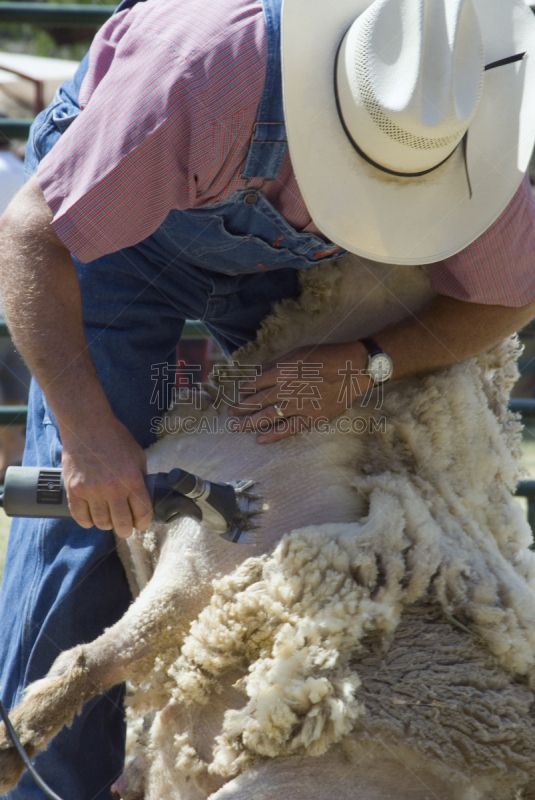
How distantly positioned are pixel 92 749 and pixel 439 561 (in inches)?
37.2

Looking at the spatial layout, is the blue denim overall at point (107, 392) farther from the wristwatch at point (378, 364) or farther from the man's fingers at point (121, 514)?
the man's fingers at point (121, 514)

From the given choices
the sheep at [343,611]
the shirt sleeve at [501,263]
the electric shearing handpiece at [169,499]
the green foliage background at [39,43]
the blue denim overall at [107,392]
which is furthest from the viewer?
the green foliage background at [39,43]

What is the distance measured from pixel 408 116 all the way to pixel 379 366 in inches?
18.9

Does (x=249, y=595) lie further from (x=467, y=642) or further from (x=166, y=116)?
(x=166, y=116)

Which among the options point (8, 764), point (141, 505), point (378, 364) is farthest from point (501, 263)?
point (8, 764)

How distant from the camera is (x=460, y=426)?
5.18ft

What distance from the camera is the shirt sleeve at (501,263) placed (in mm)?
1488

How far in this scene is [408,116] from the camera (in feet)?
4.18

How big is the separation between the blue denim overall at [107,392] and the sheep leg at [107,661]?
31cm

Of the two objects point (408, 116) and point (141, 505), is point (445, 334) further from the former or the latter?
point (141, 505)

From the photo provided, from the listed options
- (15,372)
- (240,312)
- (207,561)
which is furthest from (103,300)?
(15,372)

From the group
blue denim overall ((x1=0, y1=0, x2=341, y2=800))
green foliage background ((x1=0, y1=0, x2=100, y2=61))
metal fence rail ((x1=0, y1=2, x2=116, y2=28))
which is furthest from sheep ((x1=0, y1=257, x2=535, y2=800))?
green foliage background ((x1=0, y1=0, x2=100, y2=61))

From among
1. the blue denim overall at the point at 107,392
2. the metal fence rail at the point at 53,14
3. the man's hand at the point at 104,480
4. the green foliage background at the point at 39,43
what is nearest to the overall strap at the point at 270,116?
the blue denim overall at the point at 107,392

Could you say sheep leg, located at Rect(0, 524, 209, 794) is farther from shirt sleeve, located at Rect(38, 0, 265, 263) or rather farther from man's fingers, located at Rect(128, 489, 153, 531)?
shirt sleeve, located at Rect(38, 0, 265, 263)
